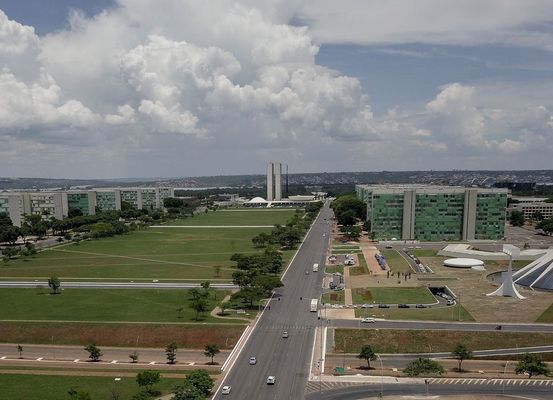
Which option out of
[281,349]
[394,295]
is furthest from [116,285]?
[394,295]

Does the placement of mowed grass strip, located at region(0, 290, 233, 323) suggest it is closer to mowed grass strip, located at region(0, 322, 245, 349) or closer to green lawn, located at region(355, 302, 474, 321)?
mowed grass strip, located at region(0, 322, 245, 349)

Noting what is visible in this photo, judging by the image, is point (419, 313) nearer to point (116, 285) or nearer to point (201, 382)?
point (201, 382)

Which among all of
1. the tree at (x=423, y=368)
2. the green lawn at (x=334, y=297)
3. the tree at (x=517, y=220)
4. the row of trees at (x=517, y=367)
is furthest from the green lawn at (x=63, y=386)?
the tree at (x=517, y=220)

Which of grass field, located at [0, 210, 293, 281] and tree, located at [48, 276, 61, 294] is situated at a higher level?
tree, located at [48, 276, 61, 294]

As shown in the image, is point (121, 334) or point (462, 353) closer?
point (462, 353)

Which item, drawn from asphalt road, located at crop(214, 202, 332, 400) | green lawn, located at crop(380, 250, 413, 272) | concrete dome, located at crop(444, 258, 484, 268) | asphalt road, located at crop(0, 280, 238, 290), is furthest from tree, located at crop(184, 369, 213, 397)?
concrete dome, located at crop(444, 258, 484, 268)

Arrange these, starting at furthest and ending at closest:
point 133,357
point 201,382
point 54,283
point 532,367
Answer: point 54,283 < point 133,357 < point 532,367 < point 201,382

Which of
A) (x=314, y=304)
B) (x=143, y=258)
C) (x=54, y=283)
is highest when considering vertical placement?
(x=54, y=283)
